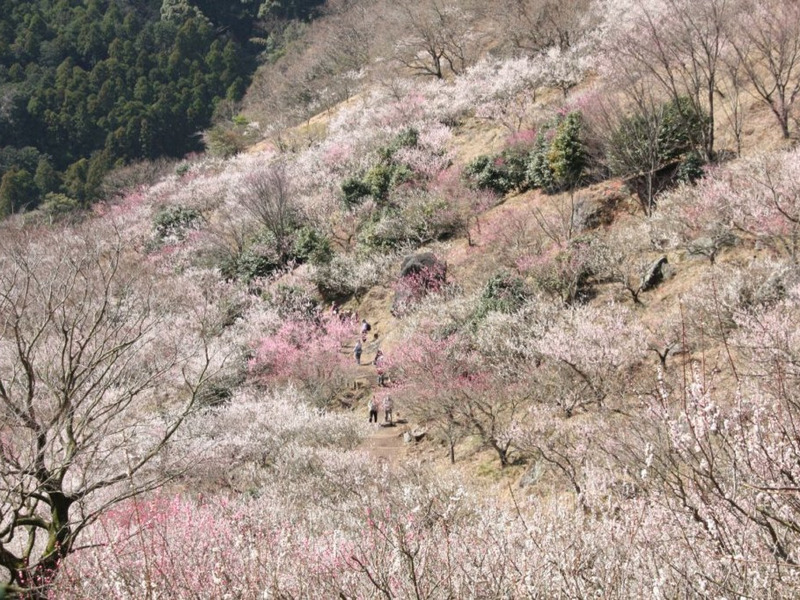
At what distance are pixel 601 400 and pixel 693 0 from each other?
1446 cm

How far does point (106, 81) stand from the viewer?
173ft

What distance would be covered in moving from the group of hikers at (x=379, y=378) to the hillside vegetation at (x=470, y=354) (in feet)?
0.56

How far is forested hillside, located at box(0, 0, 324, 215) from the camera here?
4847 cm

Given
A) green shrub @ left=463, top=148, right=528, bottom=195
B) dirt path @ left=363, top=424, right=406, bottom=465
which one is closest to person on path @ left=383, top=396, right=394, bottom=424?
dirt path @ left=363, top=424, right=406, bottom=465

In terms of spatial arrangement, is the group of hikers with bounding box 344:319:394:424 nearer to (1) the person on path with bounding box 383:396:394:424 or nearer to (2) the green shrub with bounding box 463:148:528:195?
(1) the person on path with bounding box 383:396:394:424

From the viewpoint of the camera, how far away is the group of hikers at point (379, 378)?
1233 cm

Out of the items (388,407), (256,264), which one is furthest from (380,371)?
(256,264)

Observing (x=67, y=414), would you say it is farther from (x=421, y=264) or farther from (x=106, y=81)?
(x=106, y=81)

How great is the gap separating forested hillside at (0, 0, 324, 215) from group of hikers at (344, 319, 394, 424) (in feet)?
123

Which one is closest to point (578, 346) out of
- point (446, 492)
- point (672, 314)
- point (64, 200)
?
point (672, 314)

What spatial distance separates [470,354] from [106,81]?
5627cm

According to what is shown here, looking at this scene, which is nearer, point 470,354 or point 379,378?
point 470,354

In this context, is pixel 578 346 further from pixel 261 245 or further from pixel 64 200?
pixel 64 200

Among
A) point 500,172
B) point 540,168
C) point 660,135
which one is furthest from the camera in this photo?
point 500,172
